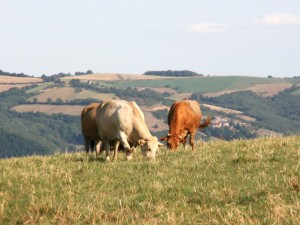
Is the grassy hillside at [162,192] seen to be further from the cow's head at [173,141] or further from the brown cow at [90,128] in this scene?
the brown cow at [90,128]

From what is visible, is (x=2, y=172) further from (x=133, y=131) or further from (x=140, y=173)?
(x=133, y=131)

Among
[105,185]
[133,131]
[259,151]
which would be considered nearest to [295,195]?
[105,185]

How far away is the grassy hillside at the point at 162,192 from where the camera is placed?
9.20 m

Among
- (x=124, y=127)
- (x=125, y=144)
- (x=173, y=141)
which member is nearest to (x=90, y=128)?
(x=173, y=141)

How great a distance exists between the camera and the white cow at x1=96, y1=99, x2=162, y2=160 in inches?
705

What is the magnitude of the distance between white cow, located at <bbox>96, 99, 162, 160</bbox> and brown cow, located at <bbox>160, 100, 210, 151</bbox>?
238cm

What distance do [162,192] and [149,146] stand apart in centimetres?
631

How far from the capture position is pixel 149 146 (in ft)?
56.9

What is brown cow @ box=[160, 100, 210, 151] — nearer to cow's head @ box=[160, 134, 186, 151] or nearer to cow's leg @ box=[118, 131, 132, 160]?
cow's head @ box=[160, 134, 186, 151]

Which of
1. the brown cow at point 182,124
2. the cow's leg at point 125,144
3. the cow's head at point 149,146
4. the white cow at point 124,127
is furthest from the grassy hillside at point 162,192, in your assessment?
the brown cow at point 182,124

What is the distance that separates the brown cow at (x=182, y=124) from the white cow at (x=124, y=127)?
2385mm

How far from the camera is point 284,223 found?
26.4 feet

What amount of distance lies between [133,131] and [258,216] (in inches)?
384

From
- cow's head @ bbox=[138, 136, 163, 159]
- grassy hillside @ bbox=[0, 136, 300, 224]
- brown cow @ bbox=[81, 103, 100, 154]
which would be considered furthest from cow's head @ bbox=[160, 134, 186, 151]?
grassy hillside @ bbox=[0, 136, 300, 224]
